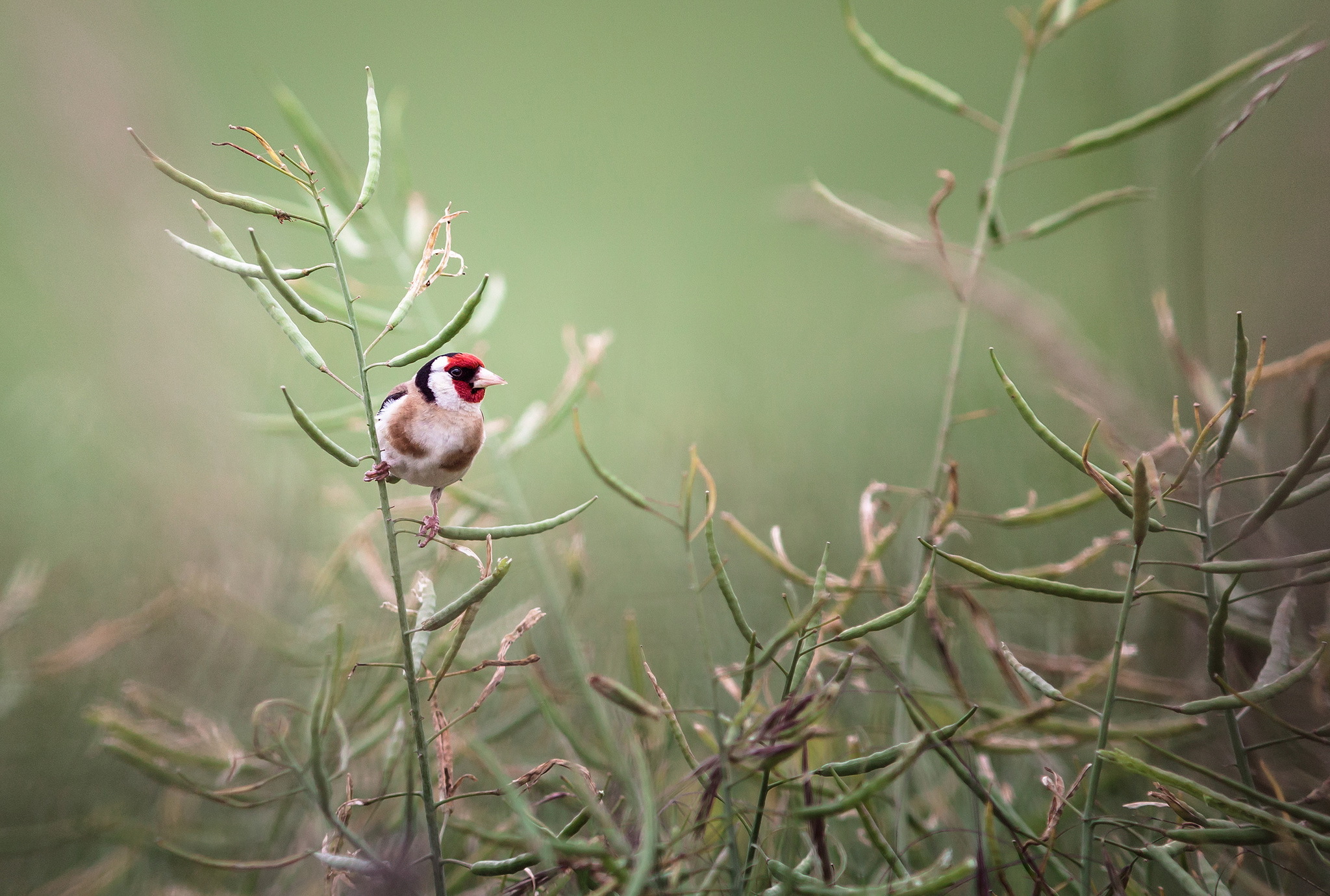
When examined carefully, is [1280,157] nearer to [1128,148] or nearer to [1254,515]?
[1128,148]

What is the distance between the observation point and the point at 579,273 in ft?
6.18

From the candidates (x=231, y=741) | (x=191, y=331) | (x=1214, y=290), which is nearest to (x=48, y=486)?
(x=191, y=331)

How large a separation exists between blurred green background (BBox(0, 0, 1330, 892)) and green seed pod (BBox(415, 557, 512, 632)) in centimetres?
40

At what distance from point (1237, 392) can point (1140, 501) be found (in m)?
0.07

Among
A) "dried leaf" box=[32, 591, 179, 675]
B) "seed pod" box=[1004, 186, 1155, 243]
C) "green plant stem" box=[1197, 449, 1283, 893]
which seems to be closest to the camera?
"green plant stem" box=[1197, 449, 1283, 893]

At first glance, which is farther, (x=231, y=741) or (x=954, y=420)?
(x=231, y=741)

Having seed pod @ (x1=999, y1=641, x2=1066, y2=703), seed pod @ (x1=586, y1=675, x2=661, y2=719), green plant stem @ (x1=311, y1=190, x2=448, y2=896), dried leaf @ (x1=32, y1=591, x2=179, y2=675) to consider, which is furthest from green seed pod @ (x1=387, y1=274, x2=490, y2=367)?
dried leaf @ (x1=32, y1=591, x2=179, y2=675)

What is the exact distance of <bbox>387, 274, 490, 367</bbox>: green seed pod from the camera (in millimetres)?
254

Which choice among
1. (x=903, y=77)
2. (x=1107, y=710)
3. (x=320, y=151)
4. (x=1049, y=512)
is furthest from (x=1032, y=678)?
(x=320, y=151)

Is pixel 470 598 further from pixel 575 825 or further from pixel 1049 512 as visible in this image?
pixel 1049 512

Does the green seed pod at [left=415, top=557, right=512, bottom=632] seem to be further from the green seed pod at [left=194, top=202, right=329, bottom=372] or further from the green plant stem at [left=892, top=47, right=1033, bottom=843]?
the green plant stem at [left=892, top=47, right=1033, bottom=843]

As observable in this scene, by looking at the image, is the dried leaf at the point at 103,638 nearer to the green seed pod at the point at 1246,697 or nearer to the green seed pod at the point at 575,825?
the green seed pod at the point at 575,825

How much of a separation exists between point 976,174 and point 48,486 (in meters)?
1.99

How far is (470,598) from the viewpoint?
294 mm
